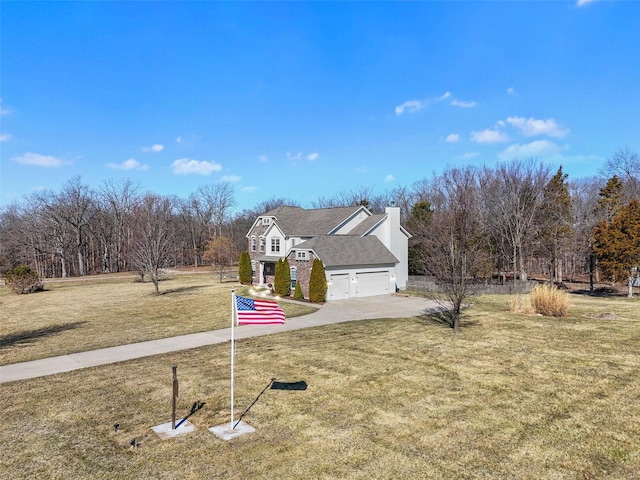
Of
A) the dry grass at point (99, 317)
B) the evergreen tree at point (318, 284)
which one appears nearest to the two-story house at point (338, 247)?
the evergreen tree at point (318, 284)

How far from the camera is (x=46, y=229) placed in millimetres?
52938

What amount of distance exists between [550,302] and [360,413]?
14.8 meters

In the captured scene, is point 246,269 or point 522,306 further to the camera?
point 246,269

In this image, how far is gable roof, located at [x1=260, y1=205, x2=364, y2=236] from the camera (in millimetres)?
34000

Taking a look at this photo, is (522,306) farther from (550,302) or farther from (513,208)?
(513,208)

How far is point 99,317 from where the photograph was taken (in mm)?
22078

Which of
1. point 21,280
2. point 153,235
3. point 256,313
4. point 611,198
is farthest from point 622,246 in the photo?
point 21,280

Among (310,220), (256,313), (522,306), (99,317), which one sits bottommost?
(99,317)

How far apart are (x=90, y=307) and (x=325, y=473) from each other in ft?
79.5

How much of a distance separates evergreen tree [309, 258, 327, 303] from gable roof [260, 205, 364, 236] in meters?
6.27

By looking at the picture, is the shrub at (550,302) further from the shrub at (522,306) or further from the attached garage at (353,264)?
the attached garage at (353,264)

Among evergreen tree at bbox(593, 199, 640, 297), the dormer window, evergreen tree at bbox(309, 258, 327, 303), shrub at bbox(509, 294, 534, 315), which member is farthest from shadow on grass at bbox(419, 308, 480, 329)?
the dormer window

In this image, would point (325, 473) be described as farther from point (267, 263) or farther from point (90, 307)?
point (267, 263)

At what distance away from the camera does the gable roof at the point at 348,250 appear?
28539 mm
